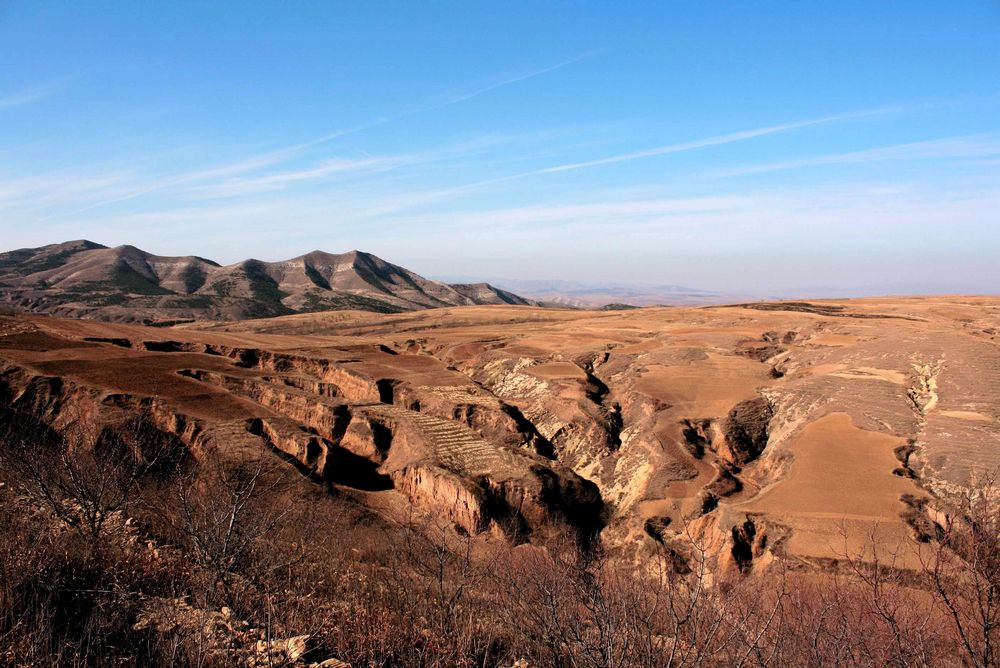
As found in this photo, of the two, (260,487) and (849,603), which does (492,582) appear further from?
(260,487)

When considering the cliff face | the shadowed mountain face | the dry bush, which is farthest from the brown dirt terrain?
the shadowed mountain face

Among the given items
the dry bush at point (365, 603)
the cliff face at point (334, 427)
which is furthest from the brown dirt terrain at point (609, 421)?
the dry bush at point (365, 603)

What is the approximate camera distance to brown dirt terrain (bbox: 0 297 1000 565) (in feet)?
88.7

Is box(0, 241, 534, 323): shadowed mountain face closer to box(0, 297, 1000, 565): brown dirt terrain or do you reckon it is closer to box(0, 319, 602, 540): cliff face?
box(0, 297, 1000, 565): brown dirt terrain

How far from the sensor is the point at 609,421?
1613 inches

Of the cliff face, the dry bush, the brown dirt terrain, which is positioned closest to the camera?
the dry bush

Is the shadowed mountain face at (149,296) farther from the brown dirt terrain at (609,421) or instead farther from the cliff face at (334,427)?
the cliff face at (334,427)

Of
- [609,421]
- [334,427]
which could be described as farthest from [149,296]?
[609,421]

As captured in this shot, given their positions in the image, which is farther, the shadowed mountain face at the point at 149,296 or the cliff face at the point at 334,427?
the shadowed mountain face at the point at 149,296

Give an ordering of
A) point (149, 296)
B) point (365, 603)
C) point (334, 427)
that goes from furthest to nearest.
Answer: point (149, 296), point (334, 427), point (365, 603)

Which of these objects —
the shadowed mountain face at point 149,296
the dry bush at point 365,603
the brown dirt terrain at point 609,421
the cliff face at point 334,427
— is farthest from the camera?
the shadowed mountain face at point 149,296

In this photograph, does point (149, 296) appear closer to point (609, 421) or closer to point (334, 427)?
point (334, 427)

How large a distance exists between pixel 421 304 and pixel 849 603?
612 feet

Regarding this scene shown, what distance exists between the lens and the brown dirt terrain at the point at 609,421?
27047 millimetres
